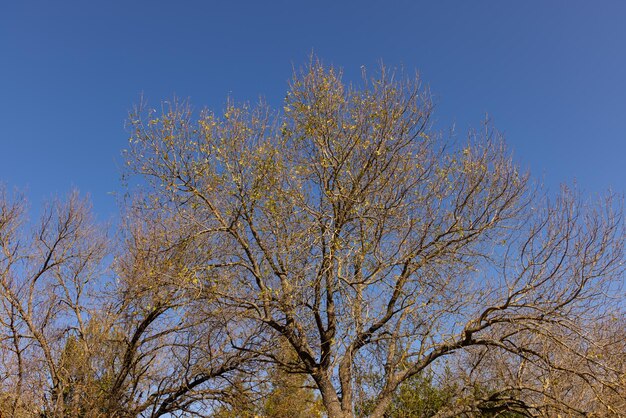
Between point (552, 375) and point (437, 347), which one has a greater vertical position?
point (437, 347)

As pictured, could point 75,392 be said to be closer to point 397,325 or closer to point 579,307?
point 397,325

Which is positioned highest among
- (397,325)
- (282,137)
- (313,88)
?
(313,88)

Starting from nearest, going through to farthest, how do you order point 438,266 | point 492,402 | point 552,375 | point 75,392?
point 552,375 → point 492,402 → point 438,266 → point 75,392

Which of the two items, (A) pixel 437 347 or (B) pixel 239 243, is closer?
(A) pixel 437 347

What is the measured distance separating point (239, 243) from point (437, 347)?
4292mm

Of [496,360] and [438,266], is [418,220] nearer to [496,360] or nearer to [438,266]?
[438,266]

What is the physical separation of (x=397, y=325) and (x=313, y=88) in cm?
499

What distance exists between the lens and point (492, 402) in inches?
363

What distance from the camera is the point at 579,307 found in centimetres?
884

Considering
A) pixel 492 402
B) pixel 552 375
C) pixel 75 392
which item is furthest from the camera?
pixel 75 392

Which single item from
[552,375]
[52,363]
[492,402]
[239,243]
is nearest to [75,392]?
[52,363]

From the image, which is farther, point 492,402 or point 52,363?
point 52,363

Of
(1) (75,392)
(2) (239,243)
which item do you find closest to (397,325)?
(2) (239,243)

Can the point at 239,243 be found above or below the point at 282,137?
below
